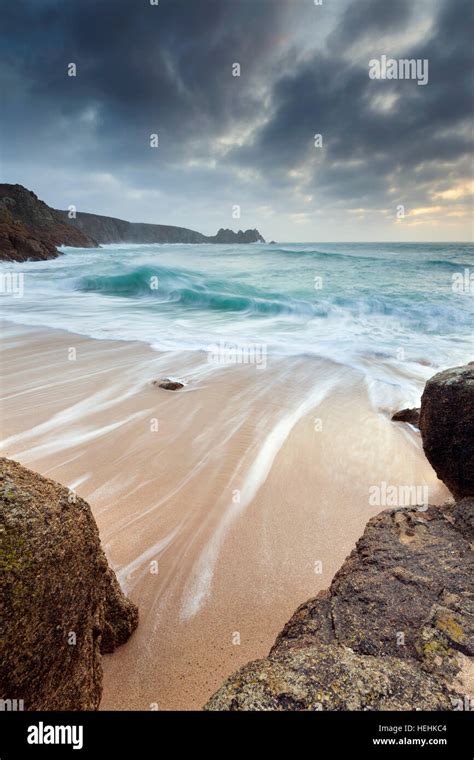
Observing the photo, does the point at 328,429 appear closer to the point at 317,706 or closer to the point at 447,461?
the point at 447,461

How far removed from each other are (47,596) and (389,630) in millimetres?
1499

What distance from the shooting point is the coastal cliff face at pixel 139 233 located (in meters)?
118

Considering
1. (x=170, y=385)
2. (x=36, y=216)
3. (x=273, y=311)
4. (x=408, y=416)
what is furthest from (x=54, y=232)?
(x=408, y=416)

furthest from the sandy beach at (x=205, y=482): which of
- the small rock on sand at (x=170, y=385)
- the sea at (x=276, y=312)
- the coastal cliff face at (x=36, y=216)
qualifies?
the coastal cliff face at (x=36, y=216)

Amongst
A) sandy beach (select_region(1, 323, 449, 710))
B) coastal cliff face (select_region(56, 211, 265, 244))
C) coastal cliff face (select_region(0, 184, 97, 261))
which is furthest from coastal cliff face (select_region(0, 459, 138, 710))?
coastal cliff face (select_region(56, 211, 265, 244))

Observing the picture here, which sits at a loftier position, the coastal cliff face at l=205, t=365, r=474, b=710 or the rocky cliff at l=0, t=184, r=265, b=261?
the rocky cliff at l=0, t=184, r=265, b=261

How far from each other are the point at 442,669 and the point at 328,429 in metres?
3.85

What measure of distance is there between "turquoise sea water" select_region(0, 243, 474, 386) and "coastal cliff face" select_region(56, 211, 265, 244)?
302ft

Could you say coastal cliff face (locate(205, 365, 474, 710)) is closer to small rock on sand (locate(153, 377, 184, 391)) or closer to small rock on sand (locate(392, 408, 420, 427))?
small rock on sand (locate(392, 408, 420, 427))

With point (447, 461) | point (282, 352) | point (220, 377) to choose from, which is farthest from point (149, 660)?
point (282, 352)

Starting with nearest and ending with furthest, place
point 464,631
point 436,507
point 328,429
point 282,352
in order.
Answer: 1. point 464,631
2. point 436,507
3. point 328,429
4. point 282,352

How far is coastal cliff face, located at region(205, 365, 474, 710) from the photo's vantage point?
1.21 meters

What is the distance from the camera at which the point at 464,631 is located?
5.27ft

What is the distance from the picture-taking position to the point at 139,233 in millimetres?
139375
